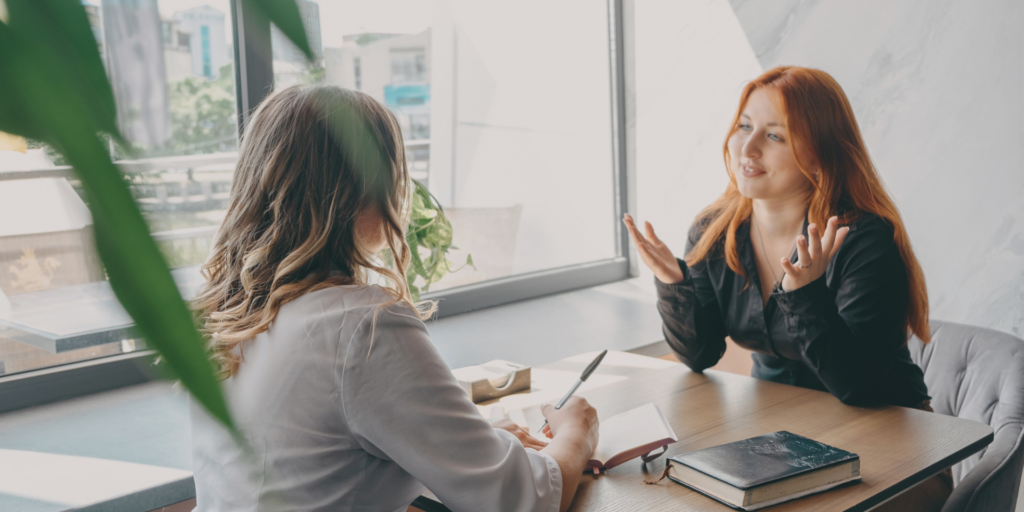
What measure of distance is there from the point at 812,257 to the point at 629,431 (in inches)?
21.6

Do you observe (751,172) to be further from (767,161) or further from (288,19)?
(288,19)

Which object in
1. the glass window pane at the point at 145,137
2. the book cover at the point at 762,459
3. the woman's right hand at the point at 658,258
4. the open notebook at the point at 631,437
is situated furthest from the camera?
the woman's right hand at the point at 658,258

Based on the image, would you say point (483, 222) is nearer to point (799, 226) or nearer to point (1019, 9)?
point (799, 226)

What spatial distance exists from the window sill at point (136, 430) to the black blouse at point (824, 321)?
17.7 inches

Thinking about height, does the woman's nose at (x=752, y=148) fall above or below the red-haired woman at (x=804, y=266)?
above

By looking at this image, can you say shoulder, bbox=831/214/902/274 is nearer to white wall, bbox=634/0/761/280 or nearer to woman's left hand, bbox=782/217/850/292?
woman's left hand, bbox=782/217/850/292

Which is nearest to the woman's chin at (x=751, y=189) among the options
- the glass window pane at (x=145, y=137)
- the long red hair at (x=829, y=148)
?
the long red hair at (x=829, y=148)

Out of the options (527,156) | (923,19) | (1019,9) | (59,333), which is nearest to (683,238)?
(527,156)

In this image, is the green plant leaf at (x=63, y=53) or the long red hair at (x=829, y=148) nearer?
the green plant leaf at (x=63, y=53)

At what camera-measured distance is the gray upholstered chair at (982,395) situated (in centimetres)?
129

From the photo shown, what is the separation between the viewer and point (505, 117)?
110 inches

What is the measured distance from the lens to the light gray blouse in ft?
3.07

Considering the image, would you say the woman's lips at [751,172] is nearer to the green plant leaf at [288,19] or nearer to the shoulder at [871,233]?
the shoulder at [871,233]

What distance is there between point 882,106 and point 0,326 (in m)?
2.52
